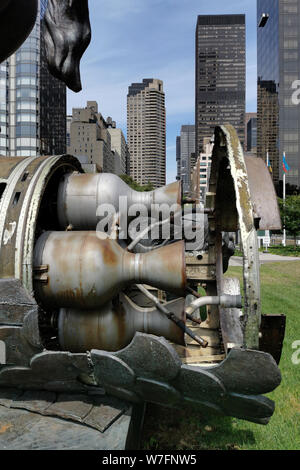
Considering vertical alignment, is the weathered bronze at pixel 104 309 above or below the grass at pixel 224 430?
above

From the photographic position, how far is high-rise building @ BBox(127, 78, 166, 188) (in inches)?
7165

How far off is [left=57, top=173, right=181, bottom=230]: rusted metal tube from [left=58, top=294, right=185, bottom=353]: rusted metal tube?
2.79 ft

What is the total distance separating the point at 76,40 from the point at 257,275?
8.70ft

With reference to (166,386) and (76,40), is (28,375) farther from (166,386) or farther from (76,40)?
(76,40)

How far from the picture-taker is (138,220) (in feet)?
10.8

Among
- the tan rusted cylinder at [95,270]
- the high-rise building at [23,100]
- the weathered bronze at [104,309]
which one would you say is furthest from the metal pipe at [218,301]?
the high-rise building at [23,100]

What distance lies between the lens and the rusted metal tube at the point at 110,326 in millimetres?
2891

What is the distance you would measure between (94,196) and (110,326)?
3.85 ft

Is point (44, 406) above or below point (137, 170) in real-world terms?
below

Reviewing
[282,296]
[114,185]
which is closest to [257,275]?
[114,185]

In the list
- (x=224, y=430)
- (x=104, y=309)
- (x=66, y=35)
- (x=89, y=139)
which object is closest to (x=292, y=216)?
(x=224, y=430)

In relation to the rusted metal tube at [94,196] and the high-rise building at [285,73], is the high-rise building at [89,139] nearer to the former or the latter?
the high-rise building at [285,73]

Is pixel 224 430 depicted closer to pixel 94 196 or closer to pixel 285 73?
pixel 94 196

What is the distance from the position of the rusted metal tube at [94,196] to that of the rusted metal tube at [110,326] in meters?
0.85
